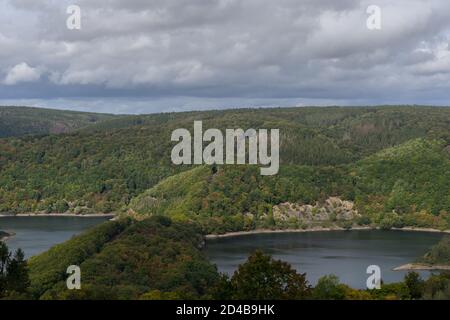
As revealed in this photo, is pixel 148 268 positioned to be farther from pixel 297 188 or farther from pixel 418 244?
pixel 297 188

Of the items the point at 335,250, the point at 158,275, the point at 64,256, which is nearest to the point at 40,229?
the point at 335,250

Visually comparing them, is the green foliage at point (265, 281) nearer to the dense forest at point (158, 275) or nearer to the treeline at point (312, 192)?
the dense forest at point (158, 275)

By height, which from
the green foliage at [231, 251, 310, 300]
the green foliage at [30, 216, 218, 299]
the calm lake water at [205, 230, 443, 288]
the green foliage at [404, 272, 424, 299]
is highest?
the green foliage at [231, 251, 310, 300]

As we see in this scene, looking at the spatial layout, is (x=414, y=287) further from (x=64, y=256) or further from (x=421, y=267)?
(x=421, y=267)

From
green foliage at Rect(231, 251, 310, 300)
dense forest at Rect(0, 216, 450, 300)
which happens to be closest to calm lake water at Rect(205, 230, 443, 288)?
dense forest at Rect(0, 216, 450, 300)

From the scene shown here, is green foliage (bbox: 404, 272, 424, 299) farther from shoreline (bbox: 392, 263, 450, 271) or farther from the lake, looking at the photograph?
shoreline (bbox: 392, 263, 450, 271)
